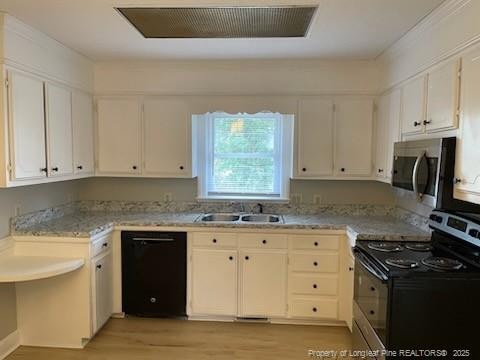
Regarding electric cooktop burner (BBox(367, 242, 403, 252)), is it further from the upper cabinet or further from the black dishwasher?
the black dishwasher

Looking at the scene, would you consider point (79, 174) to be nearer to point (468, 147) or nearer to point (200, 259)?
point (200, 259)

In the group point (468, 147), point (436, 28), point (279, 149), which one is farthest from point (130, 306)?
point (436, 28)

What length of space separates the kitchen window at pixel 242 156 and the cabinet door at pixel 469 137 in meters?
2.06

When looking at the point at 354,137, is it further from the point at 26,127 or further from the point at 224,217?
the point at 26,127

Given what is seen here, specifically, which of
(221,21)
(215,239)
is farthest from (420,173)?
(215,239)

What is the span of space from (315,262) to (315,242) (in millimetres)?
180

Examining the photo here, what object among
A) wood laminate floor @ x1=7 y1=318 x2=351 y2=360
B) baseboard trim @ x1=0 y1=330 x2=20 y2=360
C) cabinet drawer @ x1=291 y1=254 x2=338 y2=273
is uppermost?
cabinet drawer @ x1=291 y1=254 x2=338 y2=273

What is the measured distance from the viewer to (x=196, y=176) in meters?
3.97

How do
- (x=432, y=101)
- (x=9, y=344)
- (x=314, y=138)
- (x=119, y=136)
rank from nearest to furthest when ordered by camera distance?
1. (x=432, y=101)
2. (x=9, y=344)
3. (x=314, y=138)
4. (x=119, y=136)

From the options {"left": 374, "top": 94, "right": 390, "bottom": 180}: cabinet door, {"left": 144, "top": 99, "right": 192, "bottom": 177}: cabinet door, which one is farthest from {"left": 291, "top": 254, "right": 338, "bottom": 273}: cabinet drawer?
{"left": 144, "top": 99, "right": 192, "bottom": 177}: cabinet door

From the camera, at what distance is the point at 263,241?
132 inches

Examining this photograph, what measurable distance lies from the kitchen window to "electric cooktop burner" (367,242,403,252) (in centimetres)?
144

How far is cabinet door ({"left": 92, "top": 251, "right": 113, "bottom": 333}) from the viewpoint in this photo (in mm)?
3035

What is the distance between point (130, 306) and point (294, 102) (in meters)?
2.48
